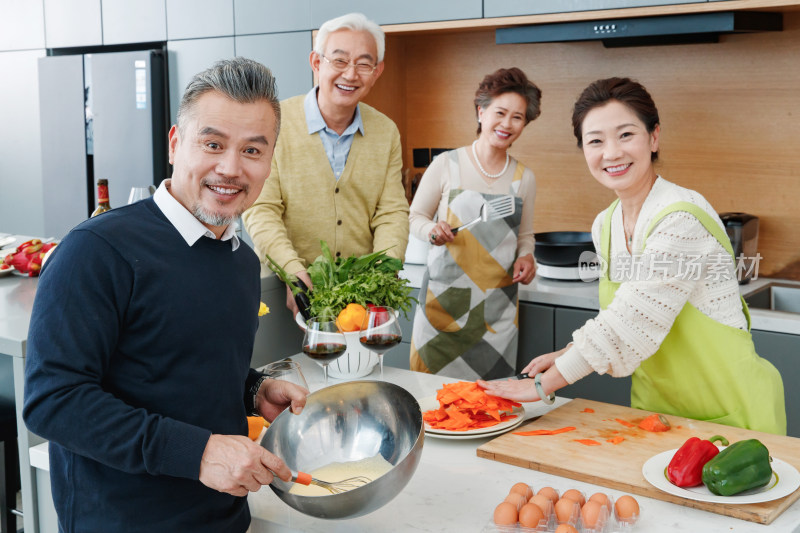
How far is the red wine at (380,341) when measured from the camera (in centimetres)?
169

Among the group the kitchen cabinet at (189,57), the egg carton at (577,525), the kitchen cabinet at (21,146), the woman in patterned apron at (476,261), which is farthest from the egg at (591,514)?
the kitchen cabinet at (21,146)

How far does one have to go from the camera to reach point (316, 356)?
1.64m

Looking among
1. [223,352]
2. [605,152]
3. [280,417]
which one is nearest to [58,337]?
[223,352]

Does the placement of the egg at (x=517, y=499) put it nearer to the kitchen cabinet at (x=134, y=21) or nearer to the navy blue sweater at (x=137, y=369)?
the navy blue sweater at (x=137, y=369)

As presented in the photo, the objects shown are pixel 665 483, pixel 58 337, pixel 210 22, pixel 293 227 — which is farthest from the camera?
pixel 210 22

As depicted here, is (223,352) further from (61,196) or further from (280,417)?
(61,196)

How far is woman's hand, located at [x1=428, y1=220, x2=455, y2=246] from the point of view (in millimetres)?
2650

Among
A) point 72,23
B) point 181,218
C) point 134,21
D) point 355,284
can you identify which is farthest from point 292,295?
point 72,23

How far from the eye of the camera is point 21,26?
14.3ft

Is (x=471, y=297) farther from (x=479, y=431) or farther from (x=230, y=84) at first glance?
(x=230, y=84)

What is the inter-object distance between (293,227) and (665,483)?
1.37m

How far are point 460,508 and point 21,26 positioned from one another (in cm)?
408

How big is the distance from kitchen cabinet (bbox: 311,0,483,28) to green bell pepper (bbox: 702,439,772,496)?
2.12 metres

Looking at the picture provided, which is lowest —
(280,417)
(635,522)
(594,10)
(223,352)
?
(635,522)
